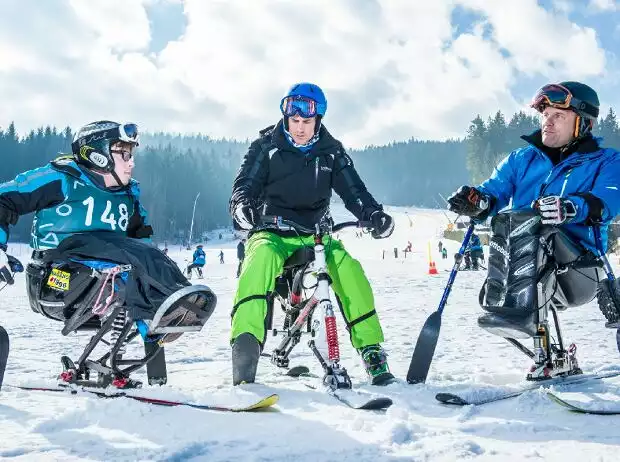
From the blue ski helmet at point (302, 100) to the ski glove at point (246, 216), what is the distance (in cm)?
88

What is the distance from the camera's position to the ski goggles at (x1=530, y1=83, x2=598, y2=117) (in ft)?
12.3

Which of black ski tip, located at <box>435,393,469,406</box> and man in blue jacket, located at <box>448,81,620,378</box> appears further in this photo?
man in blue jacket, located at <box>448,81,620,378</box>

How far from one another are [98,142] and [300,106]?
4.72ft

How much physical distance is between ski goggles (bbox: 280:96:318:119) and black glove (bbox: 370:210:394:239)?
3.03ft

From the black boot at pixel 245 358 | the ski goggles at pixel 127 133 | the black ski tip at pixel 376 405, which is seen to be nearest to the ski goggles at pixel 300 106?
the ski goggles at pixel 127 133

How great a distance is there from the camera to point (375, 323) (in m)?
3.79

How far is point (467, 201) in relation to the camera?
388cm

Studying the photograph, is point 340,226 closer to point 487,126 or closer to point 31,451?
point 31,451

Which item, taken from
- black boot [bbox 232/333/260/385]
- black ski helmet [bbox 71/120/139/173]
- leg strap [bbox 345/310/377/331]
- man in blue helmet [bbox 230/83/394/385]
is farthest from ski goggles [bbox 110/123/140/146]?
leg strap [bbox 345/310/377/331]

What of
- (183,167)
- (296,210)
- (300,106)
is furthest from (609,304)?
(183,167)

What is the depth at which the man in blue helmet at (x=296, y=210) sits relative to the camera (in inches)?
141

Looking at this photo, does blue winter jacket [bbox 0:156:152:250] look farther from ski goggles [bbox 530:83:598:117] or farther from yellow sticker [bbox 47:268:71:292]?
ski goggles [bbox 530:83:598:117]

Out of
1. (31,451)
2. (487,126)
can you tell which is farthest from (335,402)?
(487,126)

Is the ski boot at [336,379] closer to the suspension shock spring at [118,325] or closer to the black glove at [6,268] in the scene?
the suspension shock spring at [118,325]
